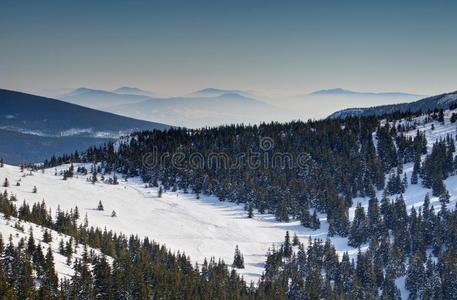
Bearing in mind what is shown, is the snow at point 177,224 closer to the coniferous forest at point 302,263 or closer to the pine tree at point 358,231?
the pine tree at point 358,231

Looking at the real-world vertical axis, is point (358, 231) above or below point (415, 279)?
above

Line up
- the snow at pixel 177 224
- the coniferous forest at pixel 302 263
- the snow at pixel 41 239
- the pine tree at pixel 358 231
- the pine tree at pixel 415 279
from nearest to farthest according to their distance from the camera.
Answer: the coniferous forest at pixel 302 263, the snow at pixel 41 239, the pine tree at pixel 415 279, the snow at pixel 177 224, the pine tree at pixel 358 231

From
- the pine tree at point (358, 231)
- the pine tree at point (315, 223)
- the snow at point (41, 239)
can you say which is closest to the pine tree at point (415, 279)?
the pine tree at point (358, 231)

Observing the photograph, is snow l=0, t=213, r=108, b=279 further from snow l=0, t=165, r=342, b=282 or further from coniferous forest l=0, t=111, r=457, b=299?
snow l=0, t=165, r=342, b=282

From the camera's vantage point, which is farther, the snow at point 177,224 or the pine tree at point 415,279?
the snow at point 177,224

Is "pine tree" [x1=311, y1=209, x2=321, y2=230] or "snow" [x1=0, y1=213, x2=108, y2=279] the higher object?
"snow" [x1=0, y1=213, x2=108, y2=279]

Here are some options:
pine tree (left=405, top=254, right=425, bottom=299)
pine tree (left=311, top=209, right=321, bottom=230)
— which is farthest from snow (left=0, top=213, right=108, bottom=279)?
pine tree (left=311, top=209, right=321, bottom=230)

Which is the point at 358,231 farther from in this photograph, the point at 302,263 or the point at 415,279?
the point at 415,279

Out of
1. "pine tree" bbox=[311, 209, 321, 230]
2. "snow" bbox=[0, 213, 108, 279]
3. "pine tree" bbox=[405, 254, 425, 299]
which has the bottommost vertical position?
"pine tree" bbox=[405, 254, 425, 299]

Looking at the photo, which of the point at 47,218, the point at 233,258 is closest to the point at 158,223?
the point at 233,258

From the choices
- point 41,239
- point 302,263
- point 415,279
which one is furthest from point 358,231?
point 41,239

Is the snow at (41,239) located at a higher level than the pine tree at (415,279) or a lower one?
higher

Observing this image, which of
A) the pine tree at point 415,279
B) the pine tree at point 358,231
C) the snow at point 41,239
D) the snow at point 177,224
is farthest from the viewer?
the pine tree at point 358,231
